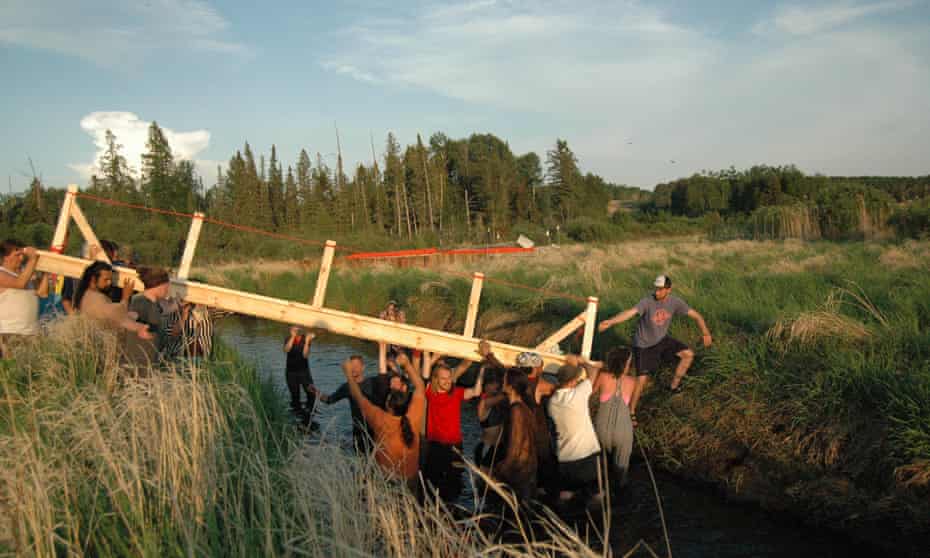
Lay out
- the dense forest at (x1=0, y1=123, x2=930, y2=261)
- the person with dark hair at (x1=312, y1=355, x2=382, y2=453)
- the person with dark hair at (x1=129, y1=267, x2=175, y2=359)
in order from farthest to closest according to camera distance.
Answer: the dense forest at (x1=0, y1=123, x2=930, y2=261) < the person with dark hair at (x1=312, y1=355, x2=382, y2=453) < the person with dark hair at (x1=129, y1=267, x2=175, y2=359)

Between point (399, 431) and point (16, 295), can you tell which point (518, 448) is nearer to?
point (399, 431)

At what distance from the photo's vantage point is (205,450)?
4992 millimetres

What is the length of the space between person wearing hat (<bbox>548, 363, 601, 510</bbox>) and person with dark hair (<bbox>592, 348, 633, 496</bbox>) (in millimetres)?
498

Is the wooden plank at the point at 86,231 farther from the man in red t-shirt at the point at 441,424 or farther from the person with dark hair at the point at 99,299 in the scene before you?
the man in red t-shirt at the point at 441,424

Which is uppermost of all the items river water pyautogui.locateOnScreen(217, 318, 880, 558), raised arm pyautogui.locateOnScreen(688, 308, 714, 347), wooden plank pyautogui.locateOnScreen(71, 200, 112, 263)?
wooden plank pyautogui.locateOnScreen(71, 200, 112, 263)

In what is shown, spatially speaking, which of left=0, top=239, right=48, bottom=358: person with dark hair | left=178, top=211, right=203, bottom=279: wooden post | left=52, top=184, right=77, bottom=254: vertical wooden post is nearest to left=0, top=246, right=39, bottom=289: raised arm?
left=0, top=239, right=48, bottom=358: person with dark hair

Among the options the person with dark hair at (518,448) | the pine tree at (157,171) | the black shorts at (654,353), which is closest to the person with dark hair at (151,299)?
the person with dark hair at (518,448)

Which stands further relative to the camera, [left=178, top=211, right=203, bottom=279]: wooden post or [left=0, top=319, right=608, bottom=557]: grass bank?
[left=178, top=211, right=203, bottom=279]: wooden post

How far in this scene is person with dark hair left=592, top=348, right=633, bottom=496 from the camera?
7.04m

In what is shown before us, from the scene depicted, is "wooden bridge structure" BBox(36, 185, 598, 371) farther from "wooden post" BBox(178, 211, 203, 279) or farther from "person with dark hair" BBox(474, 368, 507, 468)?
"person with dark hair" BBox(474, 368, 507, 468)

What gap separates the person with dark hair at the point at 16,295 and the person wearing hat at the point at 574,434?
6.04 metres

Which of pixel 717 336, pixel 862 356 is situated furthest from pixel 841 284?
pixel 862 356

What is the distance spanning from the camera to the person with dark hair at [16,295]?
718 cm

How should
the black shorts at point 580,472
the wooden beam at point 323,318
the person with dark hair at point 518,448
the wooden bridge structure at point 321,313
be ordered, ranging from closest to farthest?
the person with dark hair at point 518,448, the black shorts at point 580,472, the wooden bridge structure at point 321,313, the wooden beam at point 323,318
